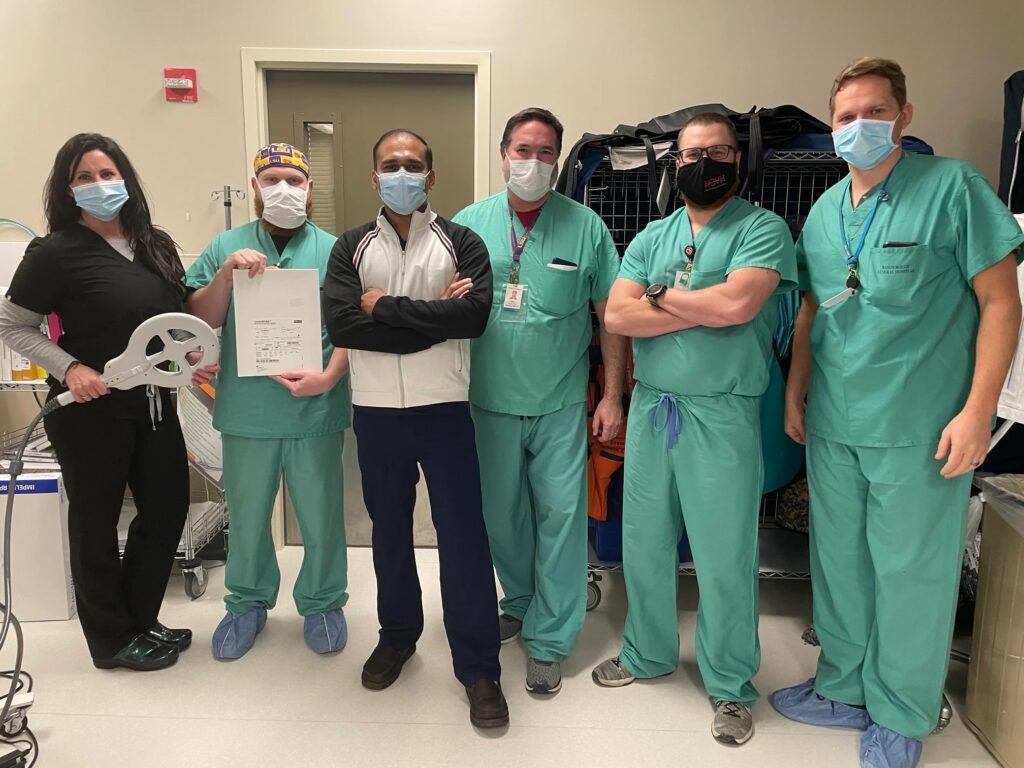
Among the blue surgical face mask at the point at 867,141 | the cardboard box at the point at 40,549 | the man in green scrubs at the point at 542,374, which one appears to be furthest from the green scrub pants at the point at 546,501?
the cardboard box at the point at 40,549

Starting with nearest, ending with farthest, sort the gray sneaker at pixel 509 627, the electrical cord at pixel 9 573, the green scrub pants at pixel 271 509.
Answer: the electrical cord at pixel 9 573, the green scrub pants at pixel 271 509, the gray sneaker at pixel 509 627

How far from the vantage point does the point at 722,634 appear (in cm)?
192

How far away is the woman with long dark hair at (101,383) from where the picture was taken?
194 centimetres

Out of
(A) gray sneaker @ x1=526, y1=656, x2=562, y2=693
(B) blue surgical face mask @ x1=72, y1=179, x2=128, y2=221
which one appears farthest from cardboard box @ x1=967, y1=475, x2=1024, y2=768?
(B) blue surgical face mask @ x1=72, y1=179, x2=128, y2=221

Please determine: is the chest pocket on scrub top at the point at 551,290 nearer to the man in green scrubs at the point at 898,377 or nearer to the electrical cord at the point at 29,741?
the man in green scrubs at the point at 898,377

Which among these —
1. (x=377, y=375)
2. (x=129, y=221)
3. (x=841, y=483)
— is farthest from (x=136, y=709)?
(x=841, y=483)

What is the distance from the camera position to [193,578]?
8.83ft

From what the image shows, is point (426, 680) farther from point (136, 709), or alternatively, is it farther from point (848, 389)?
point (848, 389)

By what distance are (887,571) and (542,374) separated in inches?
41.5

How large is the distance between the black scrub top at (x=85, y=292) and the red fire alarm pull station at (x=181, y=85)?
1254 mm

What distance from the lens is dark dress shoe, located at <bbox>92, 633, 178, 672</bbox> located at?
2.16 meters

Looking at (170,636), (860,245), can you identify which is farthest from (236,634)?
(860,245)

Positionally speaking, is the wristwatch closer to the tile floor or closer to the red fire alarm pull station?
the tile floor

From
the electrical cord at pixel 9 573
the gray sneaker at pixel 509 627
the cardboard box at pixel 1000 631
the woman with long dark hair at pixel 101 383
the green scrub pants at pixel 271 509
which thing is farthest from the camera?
the gray sneaker at pixel 509 627
